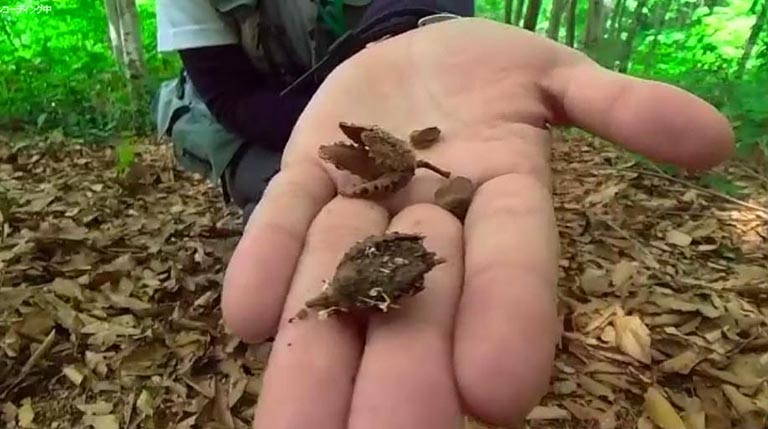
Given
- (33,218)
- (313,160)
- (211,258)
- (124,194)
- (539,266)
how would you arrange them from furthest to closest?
(124,194) → (33,218) → (211,258) → (313,160) → (539,266)

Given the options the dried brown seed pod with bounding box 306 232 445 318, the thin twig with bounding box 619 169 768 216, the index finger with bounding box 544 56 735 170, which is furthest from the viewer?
the thin twig with bounding box 619 169 768 216

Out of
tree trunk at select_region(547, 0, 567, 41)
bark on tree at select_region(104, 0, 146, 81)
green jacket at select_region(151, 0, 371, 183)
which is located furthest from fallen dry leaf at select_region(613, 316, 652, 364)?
bark on tree at select_region(104, 0, 146, 81)

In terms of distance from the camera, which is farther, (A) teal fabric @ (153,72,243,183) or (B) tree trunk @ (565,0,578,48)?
(B) tree trunk @ (565,0,578,48)

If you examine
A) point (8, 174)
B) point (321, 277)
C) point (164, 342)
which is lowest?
point (8, 174)

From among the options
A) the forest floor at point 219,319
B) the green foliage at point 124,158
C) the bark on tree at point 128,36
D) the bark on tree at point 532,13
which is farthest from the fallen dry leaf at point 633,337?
the bark on tree at point 128,36

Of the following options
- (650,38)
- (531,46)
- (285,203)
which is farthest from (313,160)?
(650,38)

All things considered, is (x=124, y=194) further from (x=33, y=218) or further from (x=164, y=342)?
(x=164, y=342)

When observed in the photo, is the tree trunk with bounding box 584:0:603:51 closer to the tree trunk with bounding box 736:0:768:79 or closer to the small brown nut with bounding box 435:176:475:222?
the tree trunk with bounding box 736:0:768:79
